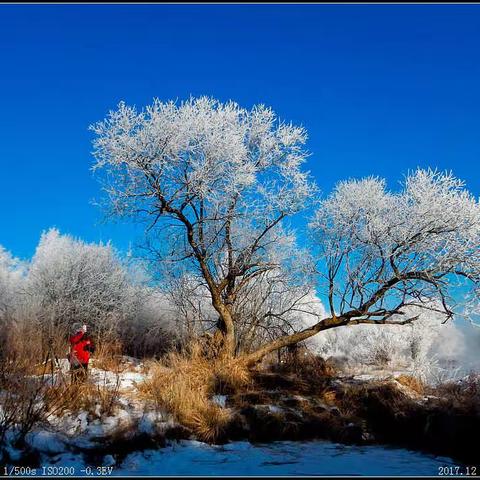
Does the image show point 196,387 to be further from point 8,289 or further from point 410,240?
point 8,289

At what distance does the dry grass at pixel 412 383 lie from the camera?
523 inches

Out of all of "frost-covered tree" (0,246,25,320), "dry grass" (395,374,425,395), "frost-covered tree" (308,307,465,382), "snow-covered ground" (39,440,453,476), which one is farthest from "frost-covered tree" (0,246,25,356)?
"frost-covered tree" (308,307,465,382)

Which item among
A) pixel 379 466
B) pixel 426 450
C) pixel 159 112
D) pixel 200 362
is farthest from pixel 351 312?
pixel 159 112

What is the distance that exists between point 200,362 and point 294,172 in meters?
6.47

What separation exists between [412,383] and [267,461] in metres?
6.47

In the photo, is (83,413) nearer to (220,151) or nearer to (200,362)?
(200,362)

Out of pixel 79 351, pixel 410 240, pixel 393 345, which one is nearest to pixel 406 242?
pixel 410 240

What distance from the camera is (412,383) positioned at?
1368 cm

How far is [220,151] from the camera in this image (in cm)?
1489

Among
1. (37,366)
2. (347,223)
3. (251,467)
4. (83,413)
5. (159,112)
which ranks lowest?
(251,467)

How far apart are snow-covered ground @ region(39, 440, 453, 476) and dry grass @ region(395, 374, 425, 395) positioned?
12.5 ft

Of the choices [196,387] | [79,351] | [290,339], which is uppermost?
[290,339]

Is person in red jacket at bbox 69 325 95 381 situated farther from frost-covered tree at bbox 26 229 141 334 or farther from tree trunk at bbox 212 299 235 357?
frost-covered tree at bbox 26 229 141 334

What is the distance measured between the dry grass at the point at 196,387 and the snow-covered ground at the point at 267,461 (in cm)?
55
